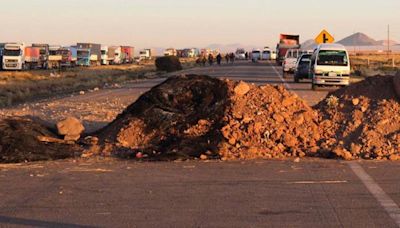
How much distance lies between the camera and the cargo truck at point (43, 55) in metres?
101

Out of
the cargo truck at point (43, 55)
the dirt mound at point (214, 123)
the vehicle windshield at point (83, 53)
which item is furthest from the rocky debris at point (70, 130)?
the vehicle windshield at point (83, 53)

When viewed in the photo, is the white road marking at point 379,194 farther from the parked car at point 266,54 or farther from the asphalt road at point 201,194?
the parked car at point 266,54

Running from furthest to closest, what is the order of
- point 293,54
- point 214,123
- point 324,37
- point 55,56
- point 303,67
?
point 55,56 → point 293,54 → point 324,37 → point 303,67 → point 214,123

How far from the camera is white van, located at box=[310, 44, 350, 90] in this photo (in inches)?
1357

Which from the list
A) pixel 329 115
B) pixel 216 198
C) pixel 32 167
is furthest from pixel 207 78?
pixel 216 198

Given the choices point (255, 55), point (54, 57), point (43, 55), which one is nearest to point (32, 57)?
point (43, 55)

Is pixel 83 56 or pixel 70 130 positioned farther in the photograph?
pixel 83 56

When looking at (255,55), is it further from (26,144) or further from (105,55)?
(26,144)

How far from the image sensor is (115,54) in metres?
139

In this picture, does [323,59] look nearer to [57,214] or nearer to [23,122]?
[23,122]

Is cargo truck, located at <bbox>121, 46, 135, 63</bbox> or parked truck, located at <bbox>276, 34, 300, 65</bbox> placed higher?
parked truck, located at <bbox>276, 34, 300, 65</bbox>

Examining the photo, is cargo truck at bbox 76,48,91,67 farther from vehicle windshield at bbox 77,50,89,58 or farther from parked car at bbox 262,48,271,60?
parked car at bbox 262,48,271,60

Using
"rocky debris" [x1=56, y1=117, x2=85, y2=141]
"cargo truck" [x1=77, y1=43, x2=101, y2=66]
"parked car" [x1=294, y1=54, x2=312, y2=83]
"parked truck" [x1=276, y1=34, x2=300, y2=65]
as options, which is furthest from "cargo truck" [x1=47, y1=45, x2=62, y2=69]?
"rocky debris" [x1=56, y1=117, x2=85, y2=141]

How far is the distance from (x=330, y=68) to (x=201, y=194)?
85.5 ft
